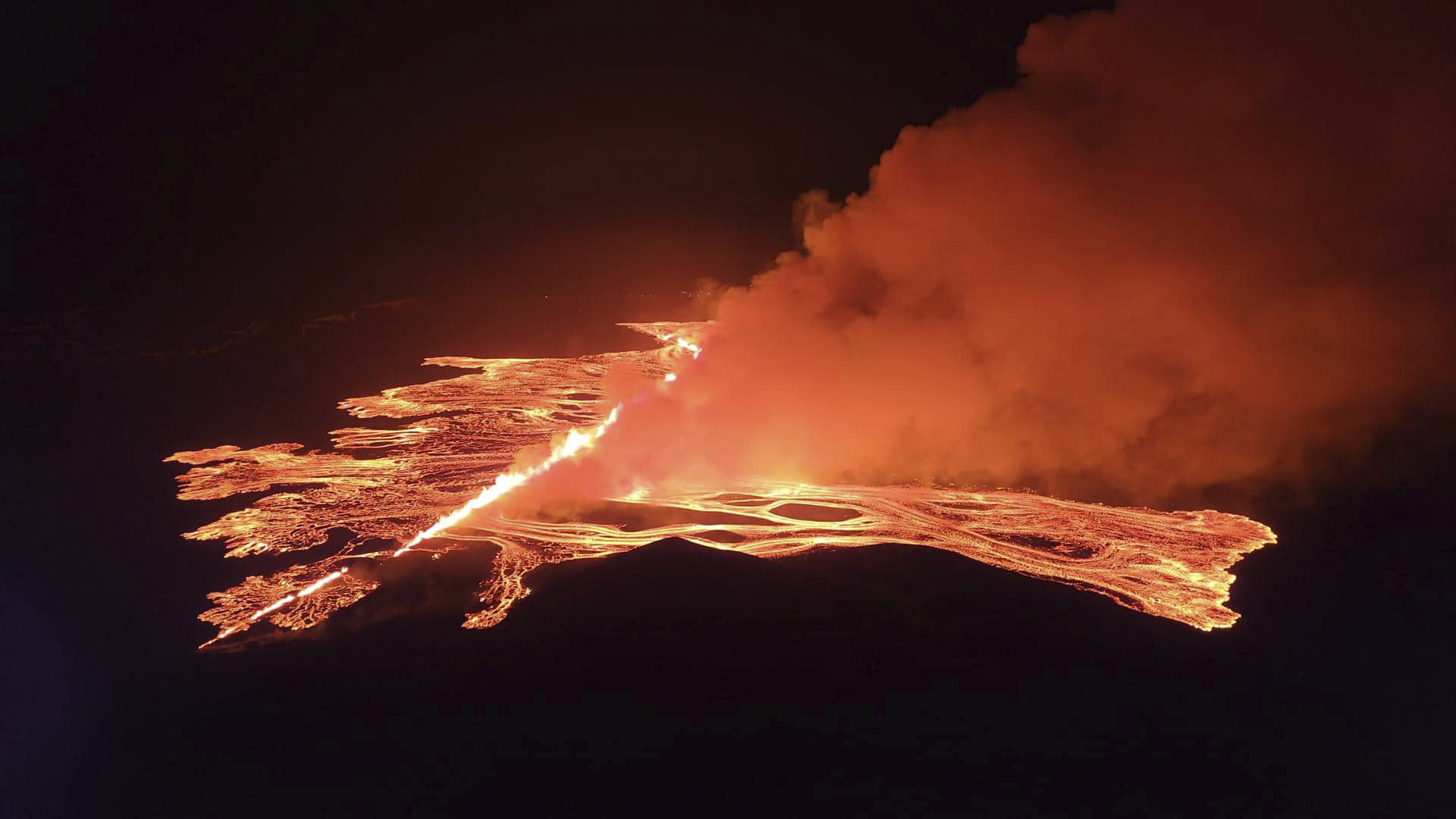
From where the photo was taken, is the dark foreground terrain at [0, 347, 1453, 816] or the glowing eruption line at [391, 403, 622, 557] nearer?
the dark foreground terrain at [0, 347, 1453, 816]

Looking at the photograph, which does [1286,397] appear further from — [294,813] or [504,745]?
[294,813]

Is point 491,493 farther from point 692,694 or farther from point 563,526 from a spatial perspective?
point 692,694

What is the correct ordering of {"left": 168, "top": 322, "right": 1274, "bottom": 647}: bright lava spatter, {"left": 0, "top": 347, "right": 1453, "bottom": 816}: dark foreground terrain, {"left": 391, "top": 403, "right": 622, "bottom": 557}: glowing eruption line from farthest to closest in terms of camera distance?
{"left": 391, "top": 403, "right": 622, "bottom": 557}: glowing eruption line, {"left": 168, "top": 322, "right": 1274, "bottom": 647}: bright lava spatter, {"left": 0, "top": 347, "right": 1453, "bottom": 816}: dark foreground terrain

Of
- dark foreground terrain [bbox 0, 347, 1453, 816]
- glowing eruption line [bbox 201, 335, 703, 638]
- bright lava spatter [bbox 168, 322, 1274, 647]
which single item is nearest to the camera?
dark foreground terrain [bbox 0, 347, 1453, 816]

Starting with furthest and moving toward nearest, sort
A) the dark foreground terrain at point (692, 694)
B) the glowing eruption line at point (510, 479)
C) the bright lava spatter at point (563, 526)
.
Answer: the glowing eruption line at point (510, 479) < the bright lava spatter at point (563, 526) < the dark foreground terrain at point (692, 694)

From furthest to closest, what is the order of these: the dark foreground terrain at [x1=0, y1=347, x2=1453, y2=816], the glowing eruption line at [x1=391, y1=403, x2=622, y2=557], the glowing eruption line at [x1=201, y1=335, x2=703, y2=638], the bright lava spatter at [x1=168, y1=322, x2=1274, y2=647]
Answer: the glowing eruption line at [x1=391, y1=403, x2=622, y2=557] → the bright lava spatter at [x1=168, y1=322, x2=1274, y2=647] → the glowing eruption line at [x1=201, y1=335, x2=703, y2=638] → the dark foreground terrain at [x1=0, y1=347, x2=1453, y2=816]

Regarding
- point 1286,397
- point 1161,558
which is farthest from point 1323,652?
point 1286,397

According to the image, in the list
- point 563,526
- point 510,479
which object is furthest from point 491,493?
point 563,526

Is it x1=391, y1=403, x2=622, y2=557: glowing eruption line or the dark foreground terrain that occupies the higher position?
x1=391, y1=403, x2=622, y2=557: glowing eruption line

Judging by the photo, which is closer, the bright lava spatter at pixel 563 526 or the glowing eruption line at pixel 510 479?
the bright lava spatter at pixel 563 526
